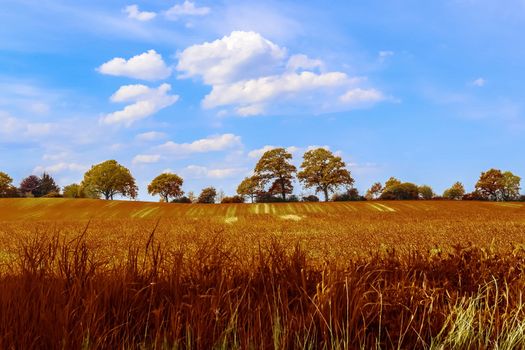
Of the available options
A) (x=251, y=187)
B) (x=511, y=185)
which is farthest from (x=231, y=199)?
(x=511, y=185)

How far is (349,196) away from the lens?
72812 mm

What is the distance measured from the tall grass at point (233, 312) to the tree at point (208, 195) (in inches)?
3526

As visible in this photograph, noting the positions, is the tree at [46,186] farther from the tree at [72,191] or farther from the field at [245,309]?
the field at [245,309]

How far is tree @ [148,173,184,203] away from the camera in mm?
102312

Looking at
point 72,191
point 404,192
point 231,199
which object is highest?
point 72,191

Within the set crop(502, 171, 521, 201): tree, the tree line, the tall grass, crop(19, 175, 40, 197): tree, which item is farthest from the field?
crop(19, 175, 40, 197): tree

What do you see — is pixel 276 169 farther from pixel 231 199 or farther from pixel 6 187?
pixel 6 187

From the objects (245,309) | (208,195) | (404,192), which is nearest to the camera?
(245,309)

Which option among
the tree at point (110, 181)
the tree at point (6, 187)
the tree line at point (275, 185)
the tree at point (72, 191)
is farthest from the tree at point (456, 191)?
the tree at point (6, 187)

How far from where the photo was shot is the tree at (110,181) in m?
94.6

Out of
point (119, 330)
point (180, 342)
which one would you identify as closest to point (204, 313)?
point (180, 342)

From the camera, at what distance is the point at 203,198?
94938 millimetres

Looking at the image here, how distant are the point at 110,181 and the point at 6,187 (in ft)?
70.2

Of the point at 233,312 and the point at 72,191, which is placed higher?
the point at 72,191
